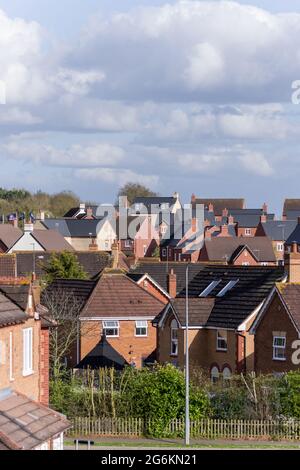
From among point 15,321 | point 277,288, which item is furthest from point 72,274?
point 15,321

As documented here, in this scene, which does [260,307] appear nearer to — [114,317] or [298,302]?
[298,302]

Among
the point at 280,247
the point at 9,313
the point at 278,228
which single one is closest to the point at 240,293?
the point at 9,313

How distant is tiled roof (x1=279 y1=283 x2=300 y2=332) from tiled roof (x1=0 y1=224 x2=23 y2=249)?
2784 inches

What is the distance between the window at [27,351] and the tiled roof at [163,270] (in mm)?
41952

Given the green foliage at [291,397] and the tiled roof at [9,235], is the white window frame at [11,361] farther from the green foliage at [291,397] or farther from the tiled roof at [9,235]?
the tiled roof at [9,235]

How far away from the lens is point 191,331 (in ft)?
166

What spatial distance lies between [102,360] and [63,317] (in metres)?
6.51

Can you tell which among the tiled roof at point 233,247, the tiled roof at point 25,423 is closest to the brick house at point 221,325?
the tiled roof at point 25,423

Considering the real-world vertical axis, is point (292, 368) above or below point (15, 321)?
below

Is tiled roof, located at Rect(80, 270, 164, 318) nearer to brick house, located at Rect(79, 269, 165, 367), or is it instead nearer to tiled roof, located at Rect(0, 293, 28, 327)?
brick house, located at Rect(79, 269, 165, 367)

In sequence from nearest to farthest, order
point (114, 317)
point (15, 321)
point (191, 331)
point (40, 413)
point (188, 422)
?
point (40, 413) < point (15, 321) < point (188, 422) < point (191, 331) < point (114, 317)

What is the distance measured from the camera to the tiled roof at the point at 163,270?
73812 millimetres

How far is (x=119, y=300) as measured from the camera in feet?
194
